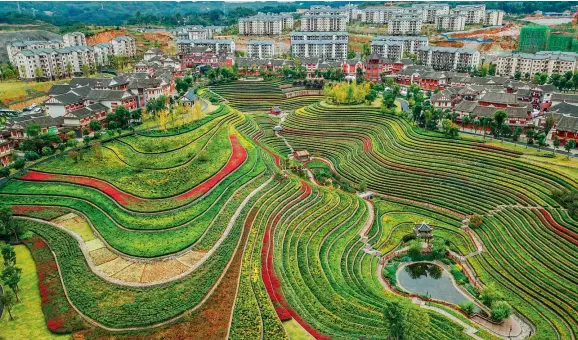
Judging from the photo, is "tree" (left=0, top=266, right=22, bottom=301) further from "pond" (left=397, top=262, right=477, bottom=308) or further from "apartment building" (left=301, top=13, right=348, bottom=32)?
"apartment building" (left=301, top=13, right=348, bottom=32)

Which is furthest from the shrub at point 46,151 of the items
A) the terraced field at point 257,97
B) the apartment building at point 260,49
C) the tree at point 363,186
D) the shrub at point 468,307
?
the apartment building at point 260,49

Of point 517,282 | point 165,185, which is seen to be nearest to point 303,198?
point 165,185

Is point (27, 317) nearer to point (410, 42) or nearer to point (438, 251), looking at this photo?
point (438, 251)

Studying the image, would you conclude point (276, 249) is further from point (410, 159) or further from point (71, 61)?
point (71, 61)

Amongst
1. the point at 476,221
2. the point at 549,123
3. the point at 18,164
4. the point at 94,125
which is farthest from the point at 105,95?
the point at 549,123

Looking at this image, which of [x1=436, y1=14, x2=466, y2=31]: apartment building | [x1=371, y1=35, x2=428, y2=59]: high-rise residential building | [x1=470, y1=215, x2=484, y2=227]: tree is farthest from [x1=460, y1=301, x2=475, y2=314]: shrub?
[x1=436, y1=14, x2=466, y2=31]: apartment building
